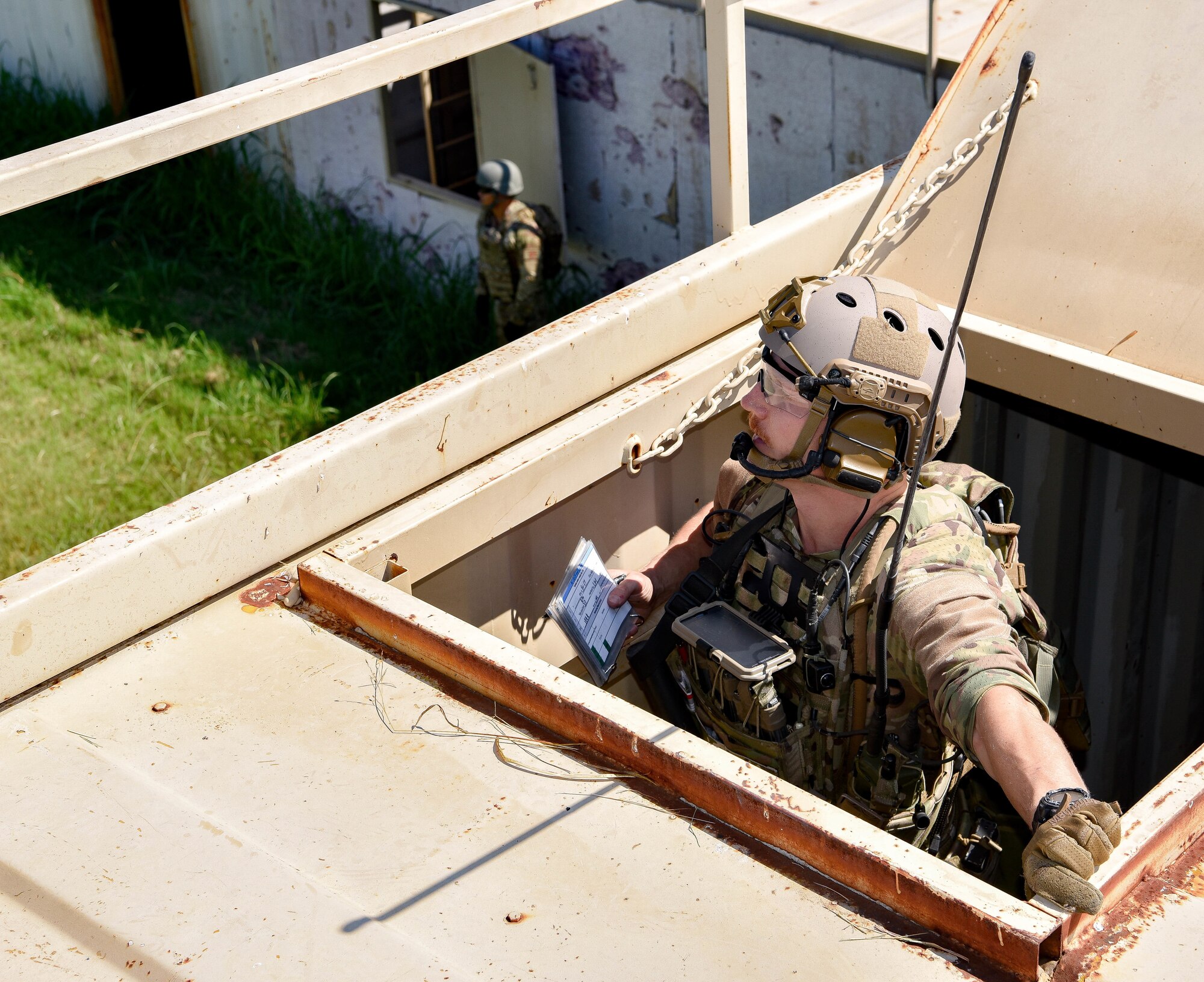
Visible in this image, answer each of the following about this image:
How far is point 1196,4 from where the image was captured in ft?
10.2

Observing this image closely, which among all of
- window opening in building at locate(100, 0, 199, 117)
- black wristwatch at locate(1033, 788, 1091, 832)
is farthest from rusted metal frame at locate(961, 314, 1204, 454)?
window opening in building at locate(100, 0, 199, 117)

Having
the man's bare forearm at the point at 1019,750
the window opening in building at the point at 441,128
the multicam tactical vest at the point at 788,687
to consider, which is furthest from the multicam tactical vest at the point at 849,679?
the window opening in building at the point at 441,128

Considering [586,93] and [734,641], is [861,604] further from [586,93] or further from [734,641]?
[586,93]

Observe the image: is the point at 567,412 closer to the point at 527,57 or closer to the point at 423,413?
the point at 423,413

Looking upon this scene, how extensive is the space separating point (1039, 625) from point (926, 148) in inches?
57.2

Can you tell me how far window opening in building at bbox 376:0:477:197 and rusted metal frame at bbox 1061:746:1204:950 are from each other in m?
7.48

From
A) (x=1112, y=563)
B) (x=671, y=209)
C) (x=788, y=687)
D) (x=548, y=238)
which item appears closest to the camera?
(x=788, y=687)

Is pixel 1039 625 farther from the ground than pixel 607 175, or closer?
farther from the ground

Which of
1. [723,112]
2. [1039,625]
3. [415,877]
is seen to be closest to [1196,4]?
[723,112]

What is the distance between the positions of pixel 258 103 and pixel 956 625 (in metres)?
1.46

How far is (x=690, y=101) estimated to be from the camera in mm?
6117

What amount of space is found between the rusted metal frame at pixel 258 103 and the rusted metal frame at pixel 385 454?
543 millimetres

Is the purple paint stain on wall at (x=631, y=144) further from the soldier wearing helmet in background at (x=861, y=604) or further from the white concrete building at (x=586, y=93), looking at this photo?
the soldier wearing helmet in background at (x=861, y=604)

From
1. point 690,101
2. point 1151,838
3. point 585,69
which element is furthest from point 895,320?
point 585,69
